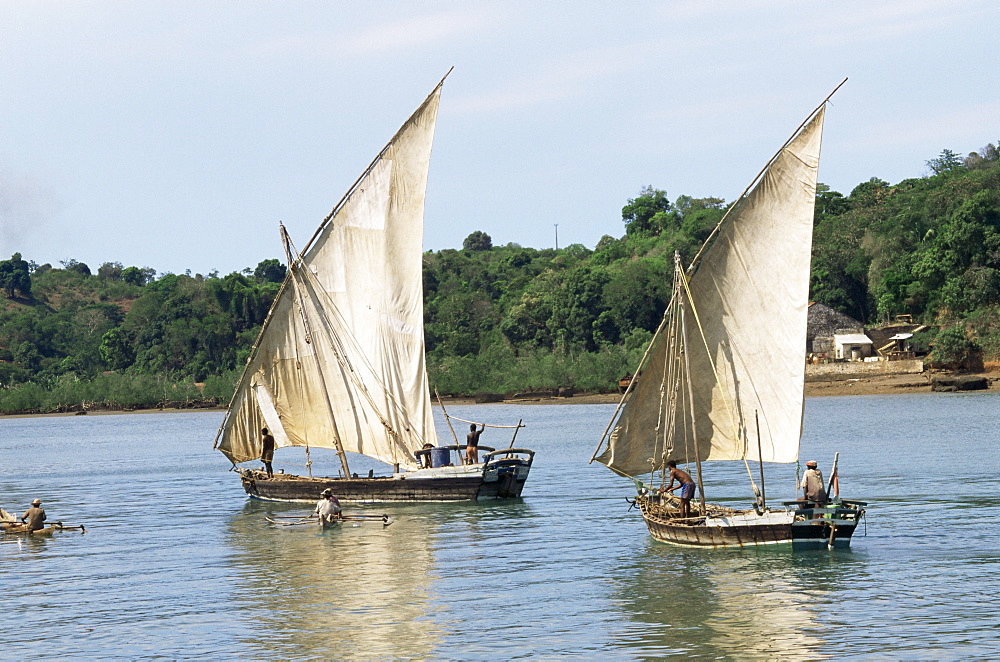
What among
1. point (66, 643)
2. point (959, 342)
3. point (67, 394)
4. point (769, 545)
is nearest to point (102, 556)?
point (66, 643)

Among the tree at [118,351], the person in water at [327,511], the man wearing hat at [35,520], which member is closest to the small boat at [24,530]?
the man wearing hat at [35,520]

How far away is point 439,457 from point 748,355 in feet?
58.6

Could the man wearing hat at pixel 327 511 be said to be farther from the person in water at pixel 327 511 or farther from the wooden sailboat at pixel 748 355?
the wooden sailboat at pixel 748 355

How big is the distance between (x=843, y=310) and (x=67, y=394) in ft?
364

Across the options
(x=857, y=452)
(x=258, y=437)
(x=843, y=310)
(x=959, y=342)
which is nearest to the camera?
(x=258, y=437)

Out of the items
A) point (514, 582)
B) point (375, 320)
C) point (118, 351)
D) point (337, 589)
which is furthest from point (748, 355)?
point (118, 351)

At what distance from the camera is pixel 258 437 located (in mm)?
55031

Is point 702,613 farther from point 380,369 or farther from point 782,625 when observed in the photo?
point 380,369

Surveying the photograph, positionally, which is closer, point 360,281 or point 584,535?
point 584,535

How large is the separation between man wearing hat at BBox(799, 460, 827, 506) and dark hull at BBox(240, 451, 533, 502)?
16.9m

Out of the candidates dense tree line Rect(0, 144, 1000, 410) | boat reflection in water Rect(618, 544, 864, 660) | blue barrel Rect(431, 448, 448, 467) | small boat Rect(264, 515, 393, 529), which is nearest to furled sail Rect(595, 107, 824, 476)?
boat reflection in water Rect(618, 544, 864, 660)

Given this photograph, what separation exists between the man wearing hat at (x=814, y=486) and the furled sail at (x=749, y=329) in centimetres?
162

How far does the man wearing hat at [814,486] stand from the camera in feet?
106

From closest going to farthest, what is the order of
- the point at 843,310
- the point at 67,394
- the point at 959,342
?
the point at 959,342, the point at 843,310, the point at 67,394
